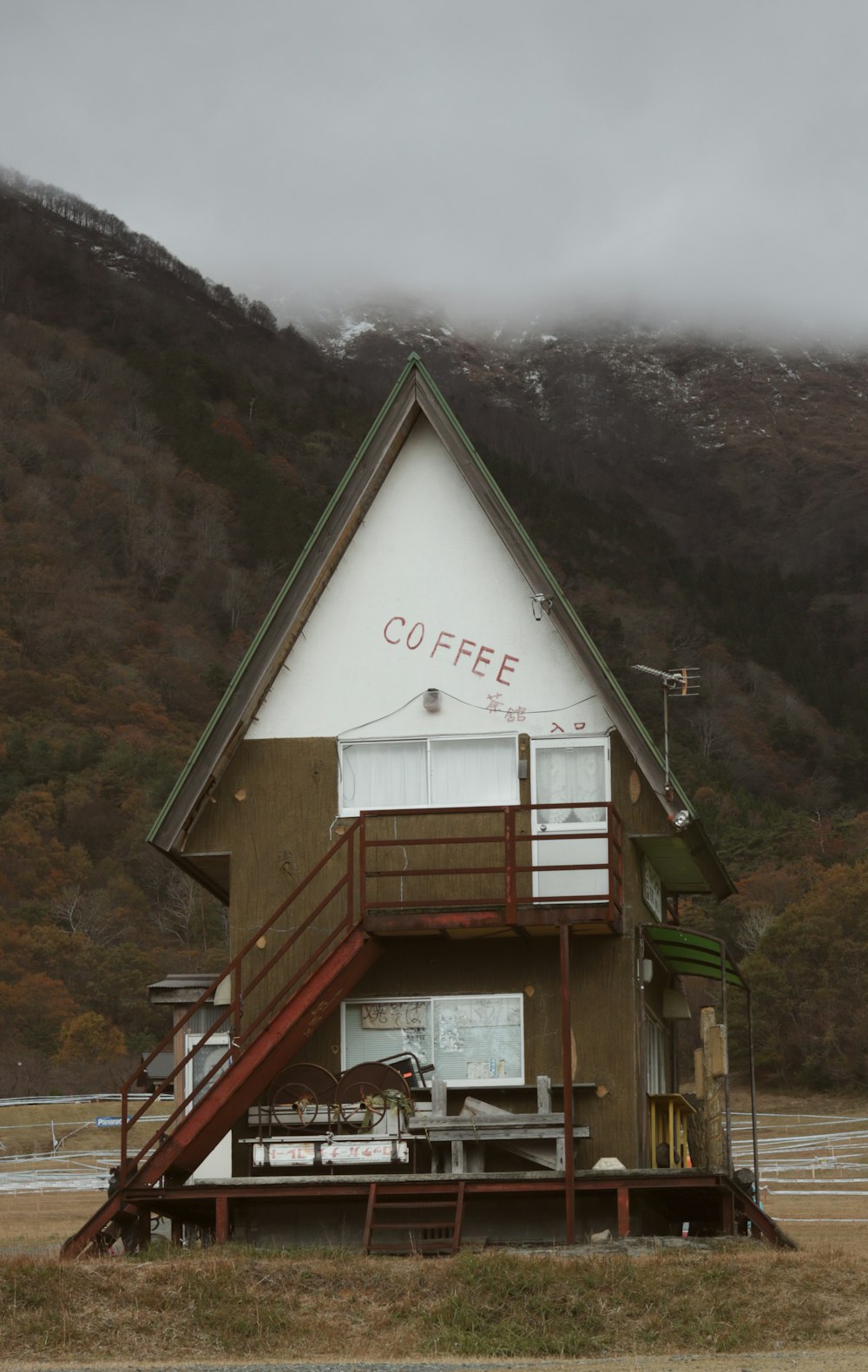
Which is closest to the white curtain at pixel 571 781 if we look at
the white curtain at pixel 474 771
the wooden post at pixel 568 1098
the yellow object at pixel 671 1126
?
the white curtain at pixel 474 771

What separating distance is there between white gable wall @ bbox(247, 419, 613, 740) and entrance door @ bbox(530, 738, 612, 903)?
274mm

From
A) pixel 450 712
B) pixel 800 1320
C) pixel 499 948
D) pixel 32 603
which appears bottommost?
pixel 800 1320

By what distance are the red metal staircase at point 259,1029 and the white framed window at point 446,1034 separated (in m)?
0.54

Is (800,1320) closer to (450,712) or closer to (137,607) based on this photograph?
(450,712)

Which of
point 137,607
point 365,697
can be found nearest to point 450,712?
point 365,697

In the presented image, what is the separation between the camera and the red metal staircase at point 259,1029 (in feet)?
75.2

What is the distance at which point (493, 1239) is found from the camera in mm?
23156

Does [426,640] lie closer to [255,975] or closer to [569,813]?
[569,813]

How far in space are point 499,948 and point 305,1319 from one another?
22.2 feet

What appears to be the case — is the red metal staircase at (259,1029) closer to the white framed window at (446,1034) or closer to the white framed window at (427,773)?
the white framed window at (446,1034)

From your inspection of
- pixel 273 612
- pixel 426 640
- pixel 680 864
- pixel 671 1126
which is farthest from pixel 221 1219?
pixel 680 864

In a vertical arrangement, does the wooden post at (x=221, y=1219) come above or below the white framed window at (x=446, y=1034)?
below

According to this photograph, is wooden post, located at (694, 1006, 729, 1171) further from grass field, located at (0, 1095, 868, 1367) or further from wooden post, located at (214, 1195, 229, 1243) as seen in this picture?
wooden post, located at (214, 1195, 229, 1243)

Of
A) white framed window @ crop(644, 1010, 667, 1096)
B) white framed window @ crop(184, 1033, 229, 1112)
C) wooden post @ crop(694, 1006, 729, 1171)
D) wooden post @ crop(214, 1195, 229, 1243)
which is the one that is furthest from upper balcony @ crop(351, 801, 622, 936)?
white framed window @ crop(184, 1033, 229, 1112)
